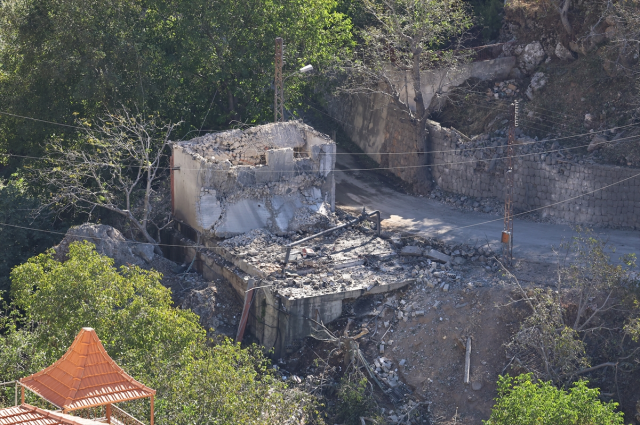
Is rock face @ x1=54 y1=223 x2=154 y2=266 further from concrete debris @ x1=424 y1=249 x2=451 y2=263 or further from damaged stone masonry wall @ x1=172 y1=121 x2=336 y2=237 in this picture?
concrete debris @ x1=424 y1=249 x2=451 y2=263

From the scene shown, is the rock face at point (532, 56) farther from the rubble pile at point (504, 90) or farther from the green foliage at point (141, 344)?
the green foliage at point (141, 344)

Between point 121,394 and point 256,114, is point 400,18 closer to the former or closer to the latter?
point 256,114

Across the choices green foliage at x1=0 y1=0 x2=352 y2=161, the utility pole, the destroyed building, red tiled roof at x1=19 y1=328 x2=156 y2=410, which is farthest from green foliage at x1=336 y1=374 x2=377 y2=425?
green foliage at x1=0 y1=0 x2=352 y2=161

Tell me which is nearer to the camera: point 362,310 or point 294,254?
point 362,310

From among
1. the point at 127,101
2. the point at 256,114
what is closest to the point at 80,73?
the point at 127,101

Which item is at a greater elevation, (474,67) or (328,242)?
(474,67)

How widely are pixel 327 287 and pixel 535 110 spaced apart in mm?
12227

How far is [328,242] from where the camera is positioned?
24531 mm

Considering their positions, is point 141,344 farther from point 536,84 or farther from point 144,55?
point 536,84

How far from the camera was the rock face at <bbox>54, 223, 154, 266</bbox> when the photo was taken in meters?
23.0

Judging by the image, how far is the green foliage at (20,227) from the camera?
83.2 ft

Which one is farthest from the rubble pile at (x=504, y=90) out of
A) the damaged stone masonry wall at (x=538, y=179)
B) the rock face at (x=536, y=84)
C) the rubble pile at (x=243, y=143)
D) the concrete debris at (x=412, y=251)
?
the concrete debris at (x=412, y=251)

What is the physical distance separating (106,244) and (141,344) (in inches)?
287

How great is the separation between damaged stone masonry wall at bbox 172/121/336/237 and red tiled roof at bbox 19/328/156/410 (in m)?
11.5
